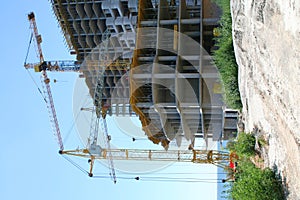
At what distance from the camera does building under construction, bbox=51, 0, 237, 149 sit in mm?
33812

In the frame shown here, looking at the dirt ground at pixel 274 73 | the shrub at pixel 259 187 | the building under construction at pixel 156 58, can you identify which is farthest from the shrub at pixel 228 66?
the shrub at pixel 259 187

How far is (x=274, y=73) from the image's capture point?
499 inches

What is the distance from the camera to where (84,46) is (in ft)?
149

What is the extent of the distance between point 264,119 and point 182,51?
60.1 ft

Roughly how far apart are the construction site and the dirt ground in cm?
1298

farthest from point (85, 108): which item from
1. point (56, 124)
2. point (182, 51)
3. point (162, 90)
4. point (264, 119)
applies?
point (264, 119)

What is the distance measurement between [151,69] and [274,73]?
22.8 m

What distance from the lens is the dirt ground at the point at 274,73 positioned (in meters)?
10.5

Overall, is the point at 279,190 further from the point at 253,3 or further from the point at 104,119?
the point at 104,119

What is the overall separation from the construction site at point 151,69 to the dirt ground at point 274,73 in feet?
42.6

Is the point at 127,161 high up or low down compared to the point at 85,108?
down

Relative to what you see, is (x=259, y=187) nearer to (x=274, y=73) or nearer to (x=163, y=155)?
(x=274, y=73)

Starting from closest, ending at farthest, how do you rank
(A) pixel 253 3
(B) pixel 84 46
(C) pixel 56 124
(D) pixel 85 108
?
(A) pixel 253 3 → (B) pixel 84 46 → (D) pixel 85 108 → (C) pixel 56 124

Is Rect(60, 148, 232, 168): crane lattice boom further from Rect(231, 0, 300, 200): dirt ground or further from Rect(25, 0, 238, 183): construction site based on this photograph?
Rect(231, 0, 300, 200): dirt ground
